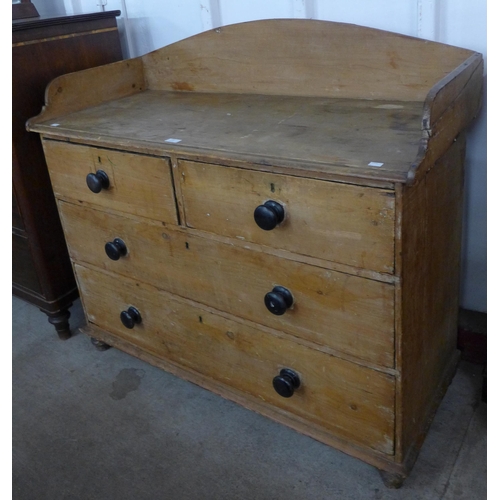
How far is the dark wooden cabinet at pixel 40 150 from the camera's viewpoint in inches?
65.4

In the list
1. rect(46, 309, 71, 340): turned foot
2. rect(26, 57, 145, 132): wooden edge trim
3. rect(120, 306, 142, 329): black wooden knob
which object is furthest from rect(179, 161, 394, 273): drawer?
rect(46, 309, 71, 340): turned foot

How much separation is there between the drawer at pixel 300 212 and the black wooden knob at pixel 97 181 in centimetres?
26

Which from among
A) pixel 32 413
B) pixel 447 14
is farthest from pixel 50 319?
pixel 447 14

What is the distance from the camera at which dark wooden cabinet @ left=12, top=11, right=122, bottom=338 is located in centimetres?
166

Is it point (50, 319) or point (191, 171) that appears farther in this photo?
point (50, 319)

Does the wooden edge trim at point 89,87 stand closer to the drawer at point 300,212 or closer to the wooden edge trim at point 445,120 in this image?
the drawer at point 300,212

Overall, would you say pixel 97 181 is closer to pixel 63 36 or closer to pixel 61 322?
pixel 63 36

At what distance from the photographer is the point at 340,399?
1.29 meters

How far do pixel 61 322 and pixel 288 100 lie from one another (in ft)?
3.56

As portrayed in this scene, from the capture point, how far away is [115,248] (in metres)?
1.55

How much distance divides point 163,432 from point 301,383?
460 millimetres

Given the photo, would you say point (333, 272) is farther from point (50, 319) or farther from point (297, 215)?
point (50, 319)

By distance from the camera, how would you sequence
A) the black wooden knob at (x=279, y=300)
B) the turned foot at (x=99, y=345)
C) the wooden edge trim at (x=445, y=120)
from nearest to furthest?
the wooden edge trim at (x=445, y=120)
the black wooden knob at (x=279, y=300)
the turned foot at (x=99, y=345)

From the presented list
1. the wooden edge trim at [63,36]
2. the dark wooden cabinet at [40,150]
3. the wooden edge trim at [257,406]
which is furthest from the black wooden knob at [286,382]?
the wooden edge trim at [63,36]
